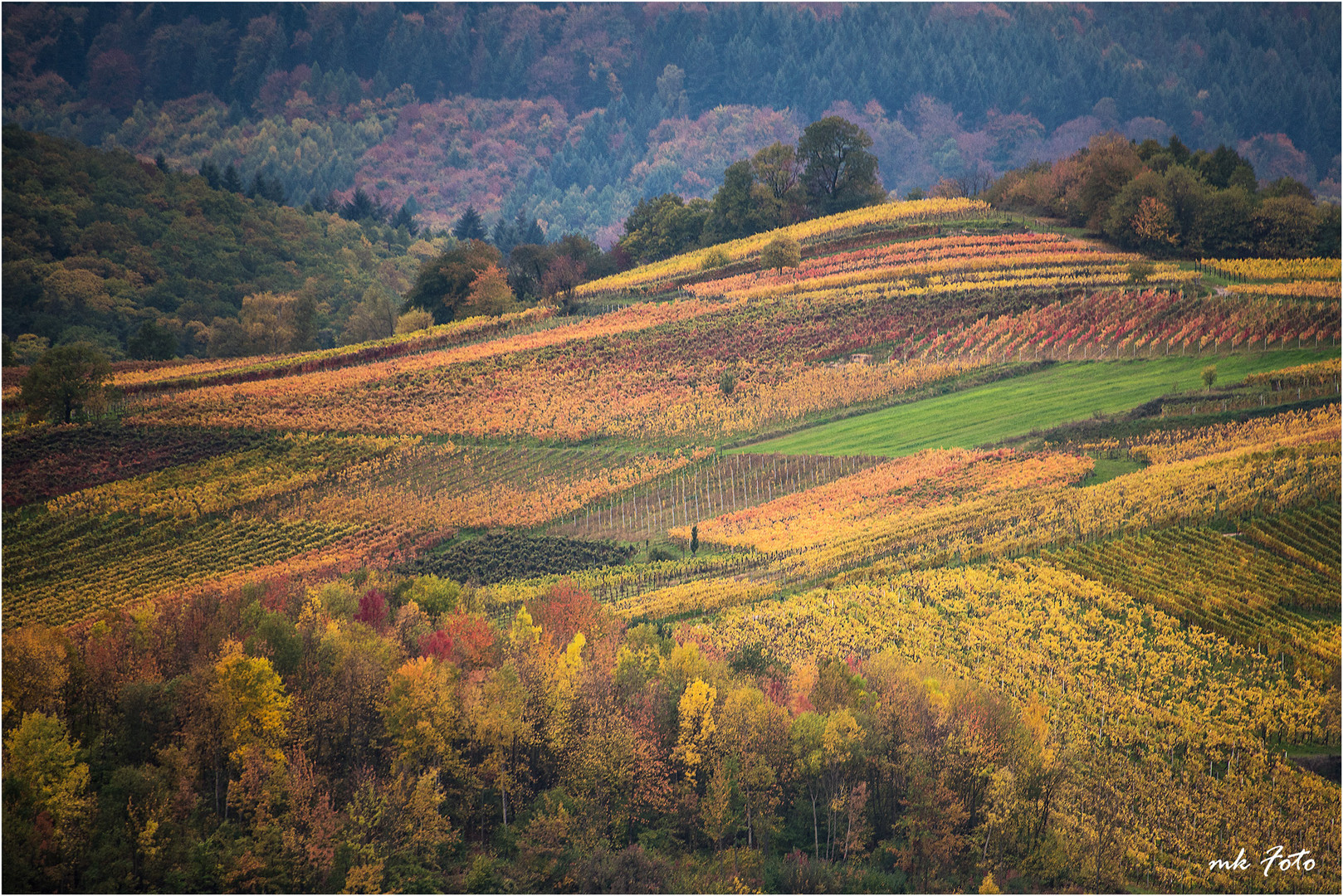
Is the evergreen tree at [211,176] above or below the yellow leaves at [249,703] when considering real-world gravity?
above

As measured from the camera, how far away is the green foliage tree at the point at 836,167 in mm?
115500

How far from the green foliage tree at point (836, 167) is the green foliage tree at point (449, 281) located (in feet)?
115

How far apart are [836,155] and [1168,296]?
5186 centimetres

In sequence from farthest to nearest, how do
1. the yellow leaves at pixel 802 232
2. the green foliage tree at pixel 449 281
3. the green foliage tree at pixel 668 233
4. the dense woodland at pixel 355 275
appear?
the green foliage tree at pixel 668 233 → the green foliage tree at pixel 449 281 → the yellow leaves at pixel 802 232 → the dense woodland at pixel 355 275

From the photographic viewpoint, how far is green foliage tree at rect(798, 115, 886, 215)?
379ft

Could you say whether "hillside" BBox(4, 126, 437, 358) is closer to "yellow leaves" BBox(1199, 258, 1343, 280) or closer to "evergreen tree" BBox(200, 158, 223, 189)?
"evergreen tree" BBox(200, 158, 223, 189)

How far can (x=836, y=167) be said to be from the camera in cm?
11681

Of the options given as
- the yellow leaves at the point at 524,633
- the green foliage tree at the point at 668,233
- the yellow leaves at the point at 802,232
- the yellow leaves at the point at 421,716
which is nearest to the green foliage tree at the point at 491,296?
the yellow leaves at the point at 802,232

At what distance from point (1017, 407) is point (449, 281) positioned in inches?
2427

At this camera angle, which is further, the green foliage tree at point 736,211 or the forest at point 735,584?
the green foliage tree at point 736,211

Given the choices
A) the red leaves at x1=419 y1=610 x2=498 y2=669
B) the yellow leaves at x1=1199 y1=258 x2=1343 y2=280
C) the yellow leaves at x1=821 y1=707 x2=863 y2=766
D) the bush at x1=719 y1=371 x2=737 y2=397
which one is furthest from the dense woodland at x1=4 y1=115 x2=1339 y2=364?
the yellow leaves at x1=821 y1=707 x2=863 y2=766

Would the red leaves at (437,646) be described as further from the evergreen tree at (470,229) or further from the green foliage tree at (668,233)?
the evergreen tree at (470,229)

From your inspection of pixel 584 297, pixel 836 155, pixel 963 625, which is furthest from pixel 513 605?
pixel 836 155

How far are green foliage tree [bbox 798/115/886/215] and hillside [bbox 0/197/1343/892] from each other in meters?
45.7
